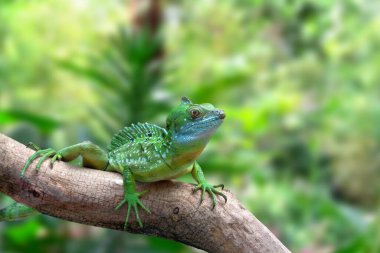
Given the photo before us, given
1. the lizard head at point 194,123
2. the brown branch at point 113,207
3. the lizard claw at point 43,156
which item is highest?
the lizard head at point 194,123

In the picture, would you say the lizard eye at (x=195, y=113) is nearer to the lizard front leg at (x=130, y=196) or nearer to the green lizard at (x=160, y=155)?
the green lizard at (x=160, y=155)

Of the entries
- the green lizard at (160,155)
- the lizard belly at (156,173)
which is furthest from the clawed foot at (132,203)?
the lizard belly at (156,173)

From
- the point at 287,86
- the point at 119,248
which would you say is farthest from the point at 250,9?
the point at 119,248

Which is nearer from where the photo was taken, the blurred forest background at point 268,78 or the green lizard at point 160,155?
the green lizard at point 160,155

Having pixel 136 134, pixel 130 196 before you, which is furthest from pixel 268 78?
pixel 130 196

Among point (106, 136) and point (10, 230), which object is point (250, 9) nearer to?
point (106, 136)

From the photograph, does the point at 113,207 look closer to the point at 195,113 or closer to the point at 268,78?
the point at 195,113
